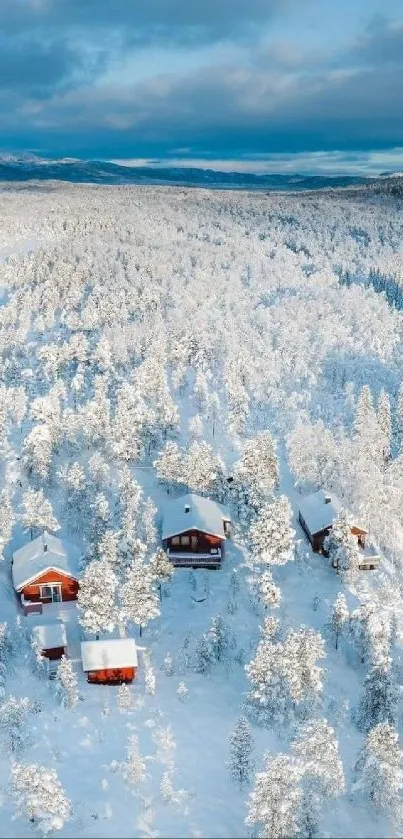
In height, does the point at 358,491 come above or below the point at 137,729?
above

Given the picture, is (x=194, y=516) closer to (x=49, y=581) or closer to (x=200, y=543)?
(x=200, y=543)

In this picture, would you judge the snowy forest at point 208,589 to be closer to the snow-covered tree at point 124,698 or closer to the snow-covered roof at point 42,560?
the snow-covered tree at point 124,698

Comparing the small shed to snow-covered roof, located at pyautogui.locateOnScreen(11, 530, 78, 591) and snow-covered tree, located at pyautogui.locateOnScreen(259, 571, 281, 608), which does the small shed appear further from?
snow-covered tree, located at pyautogui.locateOnScreen(259, 571, 281, 608)

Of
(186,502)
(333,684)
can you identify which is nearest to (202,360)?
(186,502)

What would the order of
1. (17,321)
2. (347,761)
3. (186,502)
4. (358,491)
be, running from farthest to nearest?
1. (17,321)
2. (358,491)
3. (186,502)
4. (347,761)

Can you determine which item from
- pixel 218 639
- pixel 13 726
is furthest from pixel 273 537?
pixel 13 726

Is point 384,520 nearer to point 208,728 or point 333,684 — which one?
point 333,684
